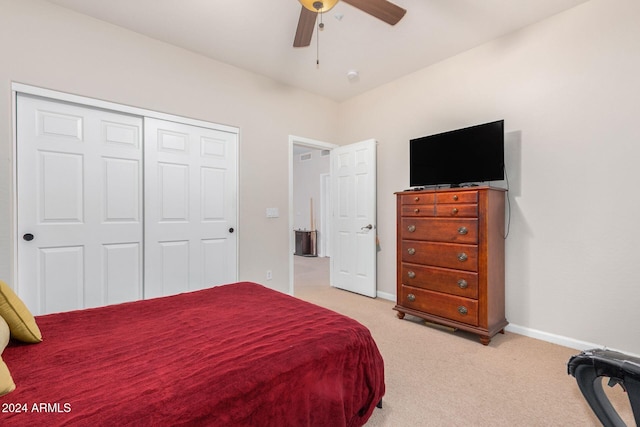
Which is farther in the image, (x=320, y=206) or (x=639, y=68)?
(x=320, y=206)

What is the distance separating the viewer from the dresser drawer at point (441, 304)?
102 inches

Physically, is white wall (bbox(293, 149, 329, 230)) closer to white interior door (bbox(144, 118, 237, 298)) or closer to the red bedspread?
white interior door (bbox(144, 118, 237, 298))

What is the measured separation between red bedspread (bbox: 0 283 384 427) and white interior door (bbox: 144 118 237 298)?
1.34 metres

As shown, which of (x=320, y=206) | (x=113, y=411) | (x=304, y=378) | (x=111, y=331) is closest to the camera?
(x=113, y=411)

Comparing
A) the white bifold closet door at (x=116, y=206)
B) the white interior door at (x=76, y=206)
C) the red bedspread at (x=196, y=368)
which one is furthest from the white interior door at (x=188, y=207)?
the red bedspread at (x=196, y=368)

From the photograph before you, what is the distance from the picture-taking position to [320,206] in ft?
25.0

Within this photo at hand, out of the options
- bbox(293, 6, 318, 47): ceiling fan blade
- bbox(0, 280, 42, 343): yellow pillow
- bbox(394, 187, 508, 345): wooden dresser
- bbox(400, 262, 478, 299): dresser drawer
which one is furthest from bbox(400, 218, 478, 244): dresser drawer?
bbox(0, 280, 42, 343): yellow pillow

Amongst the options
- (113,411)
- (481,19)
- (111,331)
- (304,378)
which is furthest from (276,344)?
(481,19)

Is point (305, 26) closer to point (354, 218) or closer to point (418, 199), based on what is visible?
point (418, 199)

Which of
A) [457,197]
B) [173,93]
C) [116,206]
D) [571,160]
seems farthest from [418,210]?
[116,206]

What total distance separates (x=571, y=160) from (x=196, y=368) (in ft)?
10.2

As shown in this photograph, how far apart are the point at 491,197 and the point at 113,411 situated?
2.77 meters

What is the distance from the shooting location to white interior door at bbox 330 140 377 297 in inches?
155

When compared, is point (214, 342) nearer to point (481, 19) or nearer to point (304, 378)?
point (304, 378)
